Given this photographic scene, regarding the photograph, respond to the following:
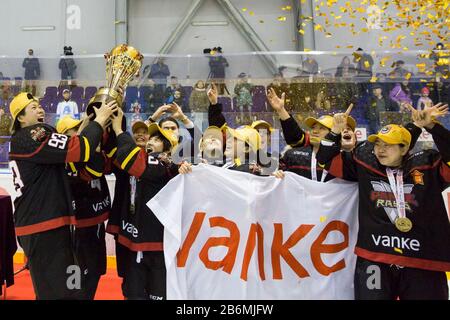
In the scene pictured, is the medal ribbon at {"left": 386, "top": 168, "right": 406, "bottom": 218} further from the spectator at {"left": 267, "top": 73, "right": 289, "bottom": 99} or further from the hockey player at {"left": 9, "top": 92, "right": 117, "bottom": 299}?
the spectator at {"left": 267, "top": 73, "right": 289, "bottom": 99}

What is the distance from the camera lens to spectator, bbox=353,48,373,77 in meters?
7.56

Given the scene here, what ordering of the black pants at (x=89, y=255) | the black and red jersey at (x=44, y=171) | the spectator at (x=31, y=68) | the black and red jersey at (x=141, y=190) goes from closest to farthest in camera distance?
the black and red jersey at (x=44, y=171) → the black and red jersey at (x=141, y=190) → the black pants at (x=89, y=255) → the spectator at (x=31, y=68)

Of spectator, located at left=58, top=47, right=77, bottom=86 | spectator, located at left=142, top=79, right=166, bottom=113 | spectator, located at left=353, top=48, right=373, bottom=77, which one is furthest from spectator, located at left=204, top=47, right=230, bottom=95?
spectator, located at left=58, top=47, right=77, bottom=86

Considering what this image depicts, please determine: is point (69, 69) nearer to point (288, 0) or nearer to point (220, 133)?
point (220, 133)

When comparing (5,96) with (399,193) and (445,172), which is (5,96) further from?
(445,172)

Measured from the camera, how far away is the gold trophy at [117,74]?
3.10 m

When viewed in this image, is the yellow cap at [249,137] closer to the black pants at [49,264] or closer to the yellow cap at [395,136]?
the yellow cap at [395,136]

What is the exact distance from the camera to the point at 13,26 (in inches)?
511

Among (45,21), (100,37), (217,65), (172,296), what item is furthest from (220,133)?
(45,21)

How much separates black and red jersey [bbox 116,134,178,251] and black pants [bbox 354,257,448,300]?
1363 millimetres

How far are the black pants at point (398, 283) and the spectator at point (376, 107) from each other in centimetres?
453

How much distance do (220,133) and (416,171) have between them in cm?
142

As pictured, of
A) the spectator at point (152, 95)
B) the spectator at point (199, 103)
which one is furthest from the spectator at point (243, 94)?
the spectator at point (152, 95)
